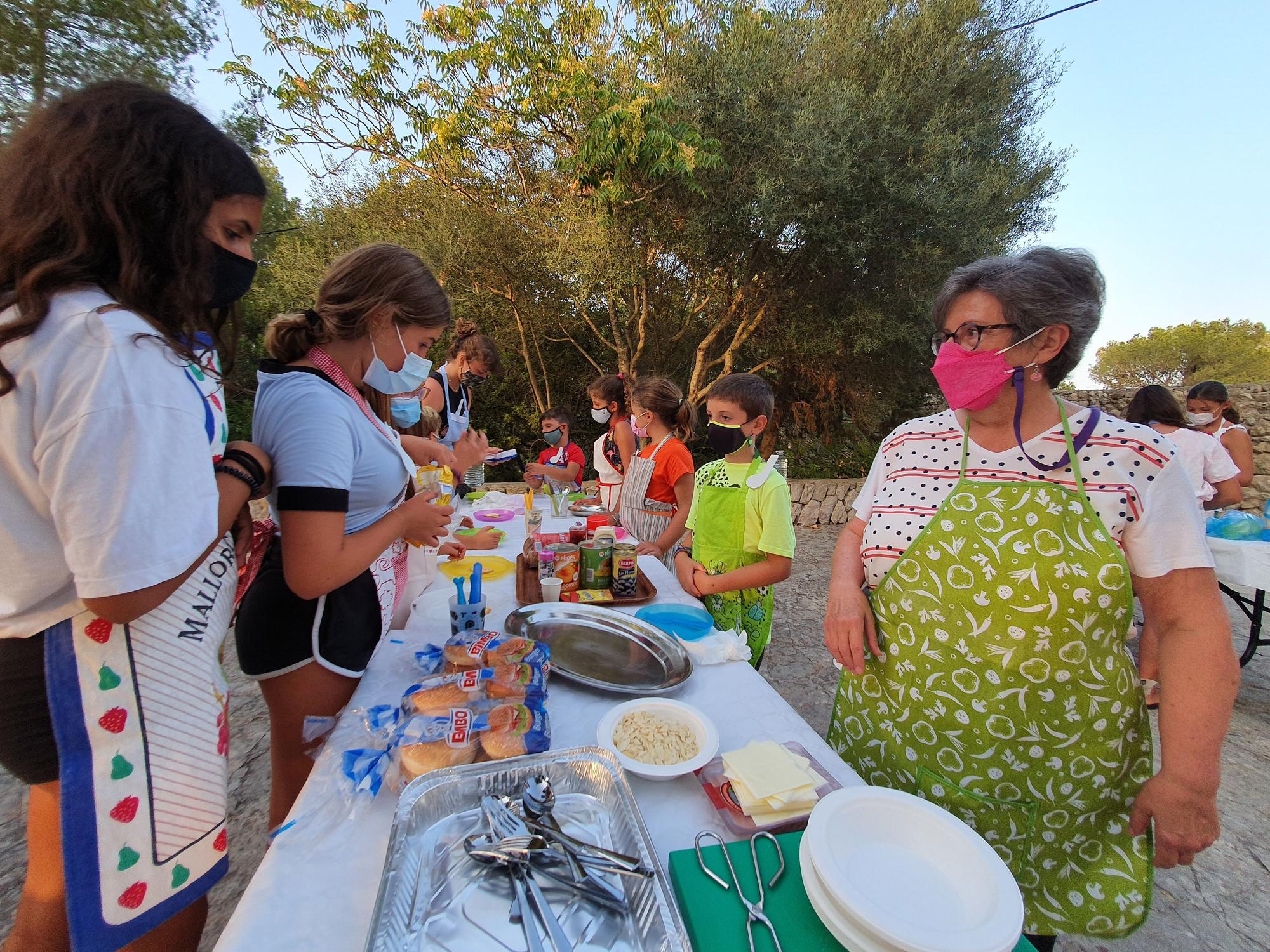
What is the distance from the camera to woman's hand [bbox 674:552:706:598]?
2312mm

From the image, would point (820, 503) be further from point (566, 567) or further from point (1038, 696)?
point (1038, 696)

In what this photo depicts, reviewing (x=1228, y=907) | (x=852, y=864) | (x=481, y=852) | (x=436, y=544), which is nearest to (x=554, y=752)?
(x=481, y=852)

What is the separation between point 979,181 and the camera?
22.0 feet

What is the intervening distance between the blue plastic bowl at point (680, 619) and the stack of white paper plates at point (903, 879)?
0.89m

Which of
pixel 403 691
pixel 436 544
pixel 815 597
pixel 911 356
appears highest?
pixel 911 356

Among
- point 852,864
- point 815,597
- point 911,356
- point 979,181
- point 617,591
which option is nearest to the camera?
point 852,864

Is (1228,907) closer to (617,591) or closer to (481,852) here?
(617,591)

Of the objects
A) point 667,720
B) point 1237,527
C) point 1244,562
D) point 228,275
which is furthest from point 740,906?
point 1237,527

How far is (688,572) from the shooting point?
2.35 meters

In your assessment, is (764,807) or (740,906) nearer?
(740,906)

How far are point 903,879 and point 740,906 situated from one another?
274 millimetres

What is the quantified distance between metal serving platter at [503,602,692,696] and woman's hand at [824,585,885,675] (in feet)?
1.39

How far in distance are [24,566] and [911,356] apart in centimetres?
1001

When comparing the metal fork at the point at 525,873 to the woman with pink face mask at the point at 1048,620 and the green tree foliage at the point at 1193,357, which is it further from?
the green tree foliage at the point at 1193,357
